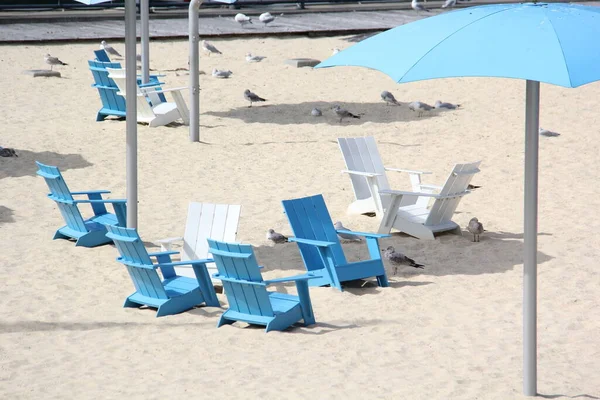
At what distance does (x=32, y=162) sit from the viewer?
11258 mm

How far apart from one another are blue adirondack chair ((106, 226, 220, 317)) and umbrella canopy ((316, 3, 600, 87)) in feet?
7.62

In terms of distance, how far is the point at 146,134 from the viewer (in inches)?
502

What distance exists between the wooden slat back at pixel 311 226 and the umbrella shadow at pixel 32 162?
4.56 metres

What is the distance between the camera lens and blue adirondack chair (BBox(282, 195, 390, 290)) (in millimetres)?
7227

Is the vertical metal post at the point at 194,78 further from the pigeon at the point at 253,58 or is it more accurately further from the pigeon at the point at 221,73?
the pigeon at the point at 253,58

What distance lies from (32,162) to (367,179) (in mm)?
4457

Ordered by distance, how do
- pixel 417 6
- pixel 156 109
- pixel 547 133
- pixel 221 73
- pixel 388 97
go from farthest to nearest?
pixel 417 6, pixel 221 73, pixel 388 97, pixel 156 109, pixel 547 133

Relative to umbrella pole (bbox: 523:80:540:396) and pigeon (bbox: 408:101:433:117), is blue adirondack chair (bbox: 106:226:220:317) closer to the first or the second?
umbrella pole (bbox: 523:80:540:396)

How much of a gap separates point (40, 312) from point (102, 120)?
23.6 ft

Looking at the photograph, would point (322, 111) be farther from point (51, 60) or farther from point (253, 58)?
point (51, 60)

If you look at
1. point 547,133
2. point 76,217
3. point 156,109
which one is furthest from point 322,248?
point 156,109

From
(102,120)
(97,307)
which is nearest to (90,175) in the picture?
(102,120)

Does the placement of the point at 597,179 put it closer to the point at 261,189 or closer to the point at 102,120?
the point at 261,189

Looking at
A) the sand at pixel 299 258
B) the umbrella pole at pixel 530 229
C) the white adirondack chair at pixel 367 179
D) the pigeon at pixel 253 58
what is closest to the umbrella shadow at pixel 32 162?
the sand at pixel 299 258
